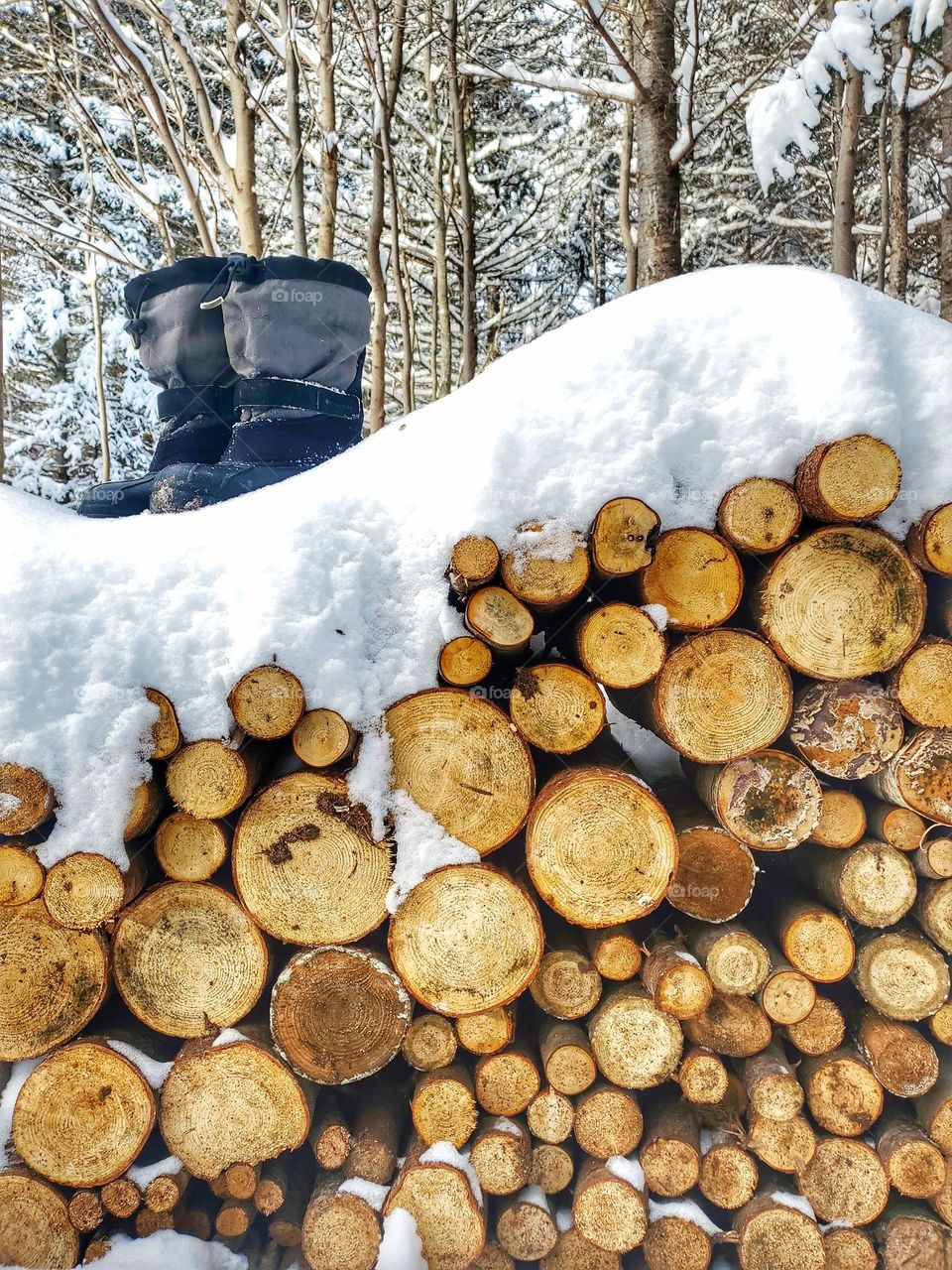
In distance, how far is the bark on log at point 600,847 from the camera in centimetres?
151

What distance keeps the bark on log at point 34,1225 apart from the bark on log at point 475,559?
4.73 ft

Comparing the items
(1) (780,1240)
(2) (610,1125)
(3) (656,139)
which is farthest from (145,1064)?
(3) (656,139)

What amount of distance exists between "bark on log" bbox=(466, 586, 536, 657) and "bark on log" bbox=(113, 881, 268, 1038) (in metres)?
0.73

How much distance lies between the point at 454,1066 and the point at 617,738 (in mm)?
810

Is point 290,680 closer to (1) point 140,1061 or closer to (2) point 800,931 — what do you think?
(1) point 140,1061

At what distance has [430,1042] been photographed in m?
1.61

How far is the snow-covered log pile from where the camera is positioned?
150cm

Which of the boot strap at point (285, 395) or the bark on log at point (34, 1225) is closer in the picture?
the bark on log at point (34, 1225)

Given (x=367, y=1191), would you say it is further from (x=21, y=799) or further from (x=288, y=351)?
(x=288, y=351)

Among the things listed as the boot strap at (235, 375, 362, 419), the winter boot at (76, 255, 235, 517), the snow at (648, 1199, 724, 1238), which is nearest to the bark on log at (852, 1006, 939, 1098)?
the snow at (648, 1199, 724, 1238)

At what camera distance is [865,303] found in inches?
63.5

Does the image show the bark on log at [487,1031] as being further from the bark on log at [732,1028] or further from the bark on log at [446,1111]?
the bark on log at [732,1028]

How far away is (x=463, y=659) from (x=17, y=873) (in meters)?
0.92

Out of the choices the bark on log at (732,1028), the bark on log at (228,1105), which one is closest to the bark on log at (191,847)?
the bark on log at (228,1105)
